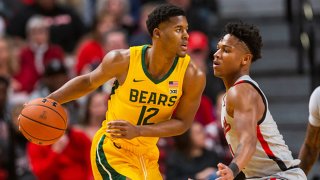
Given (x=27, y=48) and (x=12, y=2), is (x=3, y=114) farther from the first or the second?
(x=12, y=2)

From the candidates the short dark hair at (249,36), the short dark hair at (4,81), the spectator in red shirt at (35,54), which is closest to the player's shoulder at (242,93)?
the short dark hair at (249,36)

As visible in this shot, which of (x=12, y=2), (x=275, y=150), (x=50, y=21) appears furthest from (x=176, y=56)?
(x=12, y=2)

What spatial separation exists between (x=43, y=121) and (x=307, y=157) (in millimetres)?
2181

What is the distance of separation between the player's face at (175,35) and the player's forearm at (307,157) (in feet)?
Answer: 4.22

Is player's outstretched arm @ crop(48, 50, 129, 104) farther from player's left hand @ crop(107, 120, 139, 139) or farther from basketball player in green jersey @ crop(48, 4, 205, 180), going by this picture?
player's left hand @ crop(107, 120, 139, 139)

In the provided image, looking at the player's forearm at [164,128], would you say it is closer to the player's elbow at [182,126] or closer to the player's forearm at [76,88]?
the player's elbow at [182,126]

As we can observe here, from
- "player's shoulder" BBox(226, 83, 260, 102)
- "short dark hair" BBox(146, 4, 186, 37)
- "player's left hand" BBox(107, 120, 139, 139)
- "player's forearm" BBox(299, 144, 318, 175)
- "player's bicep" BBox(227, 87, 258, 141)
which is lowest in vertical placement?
"player's forearm" BBox(299, 144, 318, 175)

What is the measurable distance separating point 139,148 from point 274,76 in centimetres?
532

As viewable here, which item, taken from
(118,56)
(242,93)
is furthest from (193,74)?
(242,93)

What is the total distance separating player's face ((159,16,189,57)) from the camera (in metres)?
7.19

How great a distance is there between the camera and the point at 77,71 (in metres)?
12.1

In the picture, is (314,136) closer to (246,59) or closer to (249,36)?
(246,59)

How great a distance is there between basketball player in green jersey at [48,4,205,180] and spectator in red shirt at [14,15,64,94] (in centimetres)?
467

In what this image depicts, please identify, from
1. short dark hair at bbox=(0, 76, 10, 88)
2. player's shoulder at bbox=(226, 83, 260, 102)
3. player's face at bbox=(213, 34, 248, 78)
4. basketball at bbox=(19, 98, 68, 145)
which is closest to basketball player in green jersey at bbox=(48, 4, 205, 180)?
basketball at bbox=(19, 98, 68, 145)
